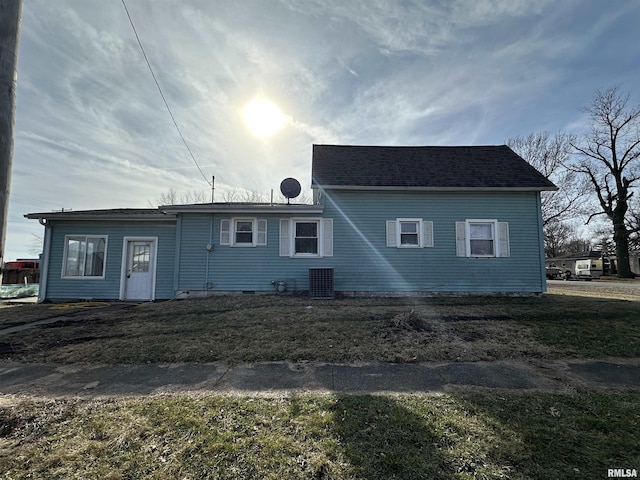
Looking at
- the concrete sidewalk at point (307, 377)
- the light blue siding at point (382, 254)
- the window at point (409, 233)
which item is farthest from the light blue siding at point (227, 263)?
the concrete sidewalk at point (307, 377)

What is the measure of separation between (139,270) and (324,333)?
827 centimetres

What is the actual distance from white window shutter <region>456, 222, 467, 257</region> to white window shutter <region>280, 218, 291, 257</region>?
19.6 ft

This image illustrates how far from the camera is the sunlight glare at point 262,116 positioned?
31.7ft

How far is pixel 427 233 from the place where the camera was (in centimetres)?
1053

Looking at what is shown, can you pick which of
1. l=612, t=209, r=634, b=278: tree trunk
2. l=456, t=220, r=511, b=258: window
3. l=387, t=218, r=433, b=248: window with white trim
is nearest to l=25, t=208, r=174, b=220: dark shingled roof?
l=387, t=218, r=433, b=248: window with white trim

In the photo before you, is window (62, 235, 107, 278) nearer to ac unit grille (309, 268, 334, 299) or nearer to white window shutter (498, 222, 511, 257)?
ac unit grille (309, 268, 334, 299)

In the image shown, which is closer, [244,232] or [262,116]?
[262,116]

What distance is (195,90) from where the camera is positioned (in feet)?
30.8

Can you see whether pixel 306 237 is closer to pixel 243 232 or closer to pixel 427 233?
pixel 243 232

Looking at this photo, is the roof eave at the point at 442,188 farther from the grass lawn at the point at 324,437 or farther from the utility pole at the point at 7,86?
the utility pole at the point at 7,86

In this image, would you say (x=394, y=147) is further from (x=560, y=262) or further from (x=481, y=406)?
(x=560, y=262)

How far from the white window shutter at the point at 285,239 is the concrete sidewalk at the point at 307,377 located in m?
6.26

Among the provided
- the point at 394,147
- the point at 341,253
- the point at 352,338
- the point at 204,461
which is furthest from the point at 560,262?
the point at 204,461

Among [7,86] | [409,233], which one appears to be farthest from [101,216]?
[409,233]
